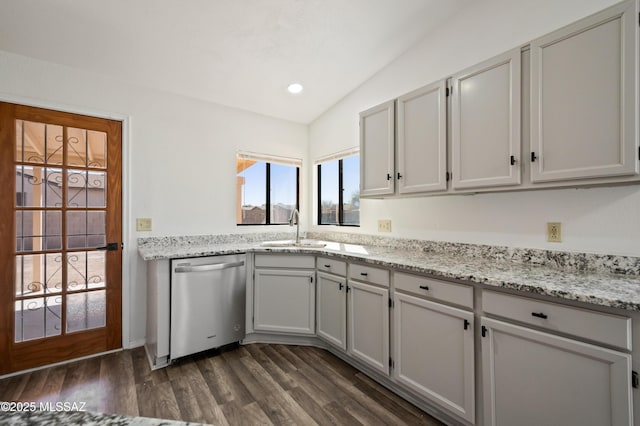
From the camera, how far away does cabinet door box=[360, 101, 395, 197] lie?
2299mm

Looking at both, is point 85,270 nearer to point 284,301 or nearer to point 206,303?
point 206,303

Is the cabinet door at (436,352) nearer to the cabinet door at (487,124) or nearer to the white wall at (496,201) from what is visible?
the white wall at (496,201)

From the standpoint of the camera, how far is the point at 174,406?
72.5 inches

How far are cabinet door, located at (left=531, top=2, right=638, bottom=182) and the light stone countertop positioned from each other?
516mm

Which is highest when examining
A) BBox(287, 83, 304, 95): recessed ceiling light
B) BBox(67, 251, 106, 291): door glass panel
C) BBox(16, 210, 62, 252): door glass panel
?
BBox(287, 83, 304, 95): recessed ceiling light

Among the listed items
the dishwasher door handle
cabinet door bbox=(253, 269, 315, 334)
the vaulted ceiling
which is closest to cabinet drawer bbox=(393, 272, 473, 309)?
cabinet door bbox=(253, 269, 315, 334)

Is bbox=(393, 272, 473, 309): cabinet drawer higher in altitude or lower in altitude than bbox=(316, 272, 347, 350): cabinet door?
higher

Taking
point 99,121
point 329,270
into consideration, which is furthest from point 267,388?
point 99,121

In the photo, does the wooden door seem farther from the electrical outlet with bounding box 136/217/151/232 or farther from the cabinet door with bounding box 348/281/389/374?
the cabinet door with bounding box 348/281/389/374

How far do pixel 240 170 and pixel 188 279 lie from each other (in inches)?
61.1

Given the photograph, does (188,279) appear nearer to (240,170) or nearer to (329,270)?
(329,270)

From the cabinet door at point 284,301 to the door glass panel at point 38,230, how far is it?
1682 millimetres

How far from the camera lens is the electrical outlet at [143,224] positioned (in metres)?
2.66

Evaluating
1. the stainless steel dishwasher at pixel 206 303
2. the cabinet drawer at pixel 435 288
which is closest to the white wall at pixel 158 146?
the stainless steel dishwasher at pixel 206 303
